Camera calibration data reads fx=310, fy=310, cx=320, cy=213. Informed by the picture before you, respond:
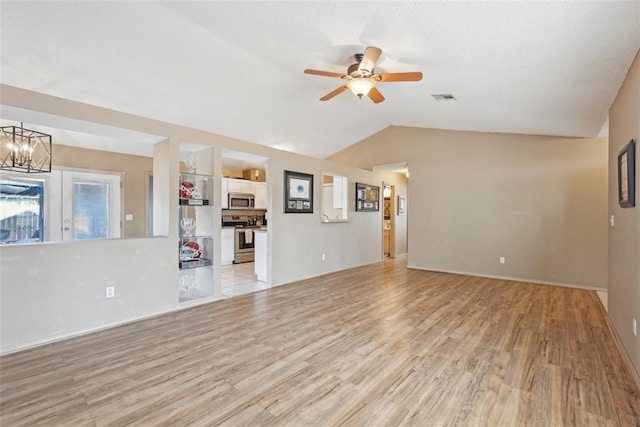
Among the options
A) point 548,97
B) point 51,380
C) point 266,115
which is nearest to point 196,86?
point 266,115

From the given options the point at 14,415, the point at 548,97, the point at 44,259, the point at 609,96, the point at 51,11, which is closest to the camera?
the point at 14,415

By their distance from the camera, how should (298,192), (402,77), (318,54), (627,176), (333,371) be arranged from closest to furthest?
(333,371), (627,176), (402,77), (318,54), (298,192)

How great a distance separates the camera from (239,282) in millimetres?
5285

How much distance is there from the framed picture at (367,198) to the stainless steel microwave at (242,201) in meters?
2.66

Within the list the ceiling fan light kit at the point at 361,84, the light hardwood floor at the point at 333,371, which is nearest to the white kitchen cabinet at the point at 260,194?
the light hardwood floor at the point at 333,371

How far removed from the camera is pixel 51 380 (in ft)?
7.31

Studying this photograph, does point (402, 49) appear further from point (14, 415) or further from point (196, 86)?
point (14, 415)

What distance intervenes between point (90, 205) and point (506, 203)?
775 centimetres

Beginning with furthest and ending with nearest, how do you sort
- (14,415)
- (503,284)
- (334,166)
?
1. (334,166)
2. (503,284)
3. (14,415)

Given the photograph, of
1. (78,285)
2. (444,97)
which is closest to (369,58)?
(444,97)

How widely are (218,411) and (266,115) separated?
459 cm

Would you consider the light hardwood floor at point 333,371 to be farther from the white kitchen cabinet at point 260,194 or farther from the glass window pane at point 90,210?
the white kitchen cabinet at point 260,194

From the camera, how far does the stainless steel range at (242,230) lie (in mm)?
7258

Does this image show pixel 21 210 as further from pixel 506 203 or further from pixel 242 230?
pixel 506 203
